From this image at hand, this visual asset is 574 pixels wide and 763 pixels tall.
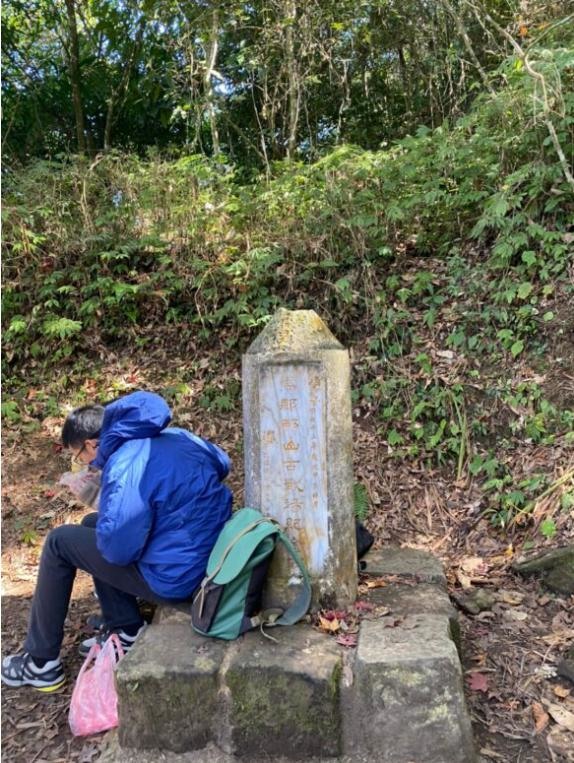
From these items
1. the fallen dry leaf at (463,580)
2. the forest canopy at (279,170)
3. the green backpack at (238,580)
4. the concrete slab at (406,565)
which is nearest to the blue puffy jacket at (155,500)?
the green backpack at (238,580)

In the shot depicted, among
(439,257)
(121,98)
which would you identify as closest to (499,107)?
(439,257)

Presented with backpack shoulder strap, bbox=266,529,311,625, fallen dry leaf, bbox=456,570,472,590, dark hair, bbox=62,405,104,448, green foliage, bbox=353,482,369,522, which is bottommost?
fallen dry leaf, bbox=456,570,472,590

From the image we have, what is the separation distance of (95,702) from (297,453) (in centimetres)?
147

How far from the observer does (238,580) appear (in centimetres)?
262

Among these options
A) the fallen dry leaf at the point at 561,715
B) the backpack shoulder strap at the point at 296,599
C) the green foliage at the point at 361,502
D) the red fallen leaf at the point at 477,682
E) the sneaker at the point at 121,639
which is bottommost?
the fallen dry leaf at the point at 561,715

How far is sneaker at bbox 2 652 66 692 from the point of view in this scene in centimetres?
306

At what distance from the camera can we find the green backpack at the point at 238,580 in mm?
2590

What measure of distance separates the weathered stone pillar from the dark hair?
77cm

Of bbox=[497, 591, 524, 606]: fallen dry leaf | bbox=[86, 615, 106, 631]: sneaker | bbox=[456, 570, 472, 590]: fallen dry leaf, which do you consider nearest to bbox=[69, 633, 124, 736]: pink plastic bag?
bbox=[86, 615, 106, 631]: sneaker

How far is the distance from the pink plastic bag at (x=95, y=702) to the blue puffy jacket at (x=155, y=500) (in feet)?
1.54

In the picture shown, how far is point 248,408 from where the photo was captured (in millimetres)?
2902

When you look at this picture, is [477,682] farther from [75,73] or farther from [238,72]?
[75,73]

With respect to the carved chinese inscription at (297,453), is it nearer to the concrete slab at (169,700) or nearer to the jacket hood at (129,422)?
the jacket hood at (129,422)

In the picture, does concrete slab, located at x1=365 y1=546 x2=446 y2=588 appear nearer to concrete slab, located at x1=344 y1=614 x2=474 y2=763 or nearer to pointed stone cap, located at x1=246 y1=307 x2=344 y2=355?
concrete slab, located at x1=344 y1=614 x2=474 y2=763
